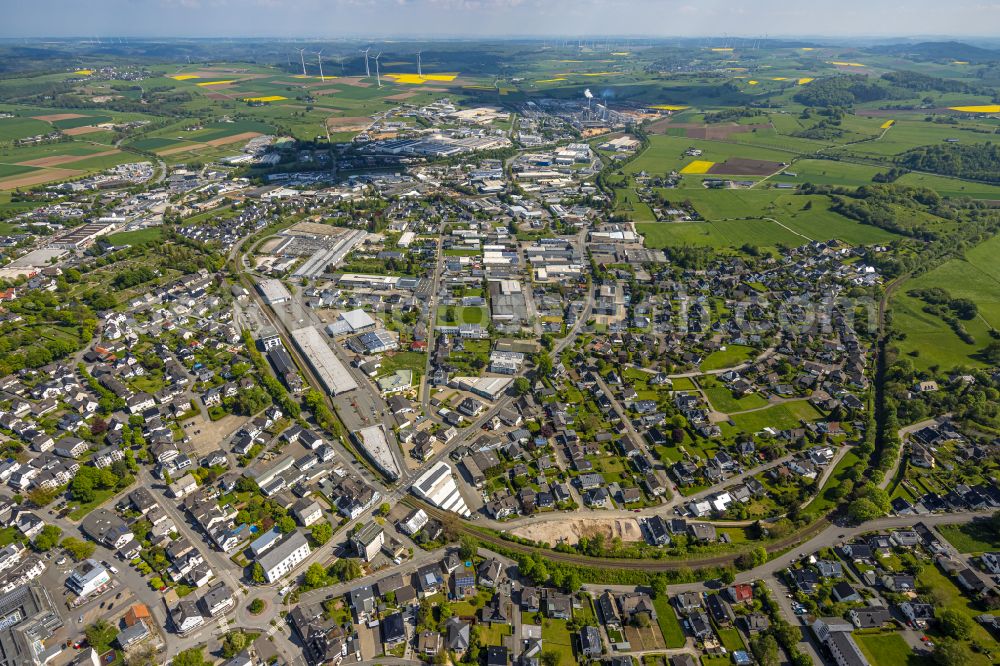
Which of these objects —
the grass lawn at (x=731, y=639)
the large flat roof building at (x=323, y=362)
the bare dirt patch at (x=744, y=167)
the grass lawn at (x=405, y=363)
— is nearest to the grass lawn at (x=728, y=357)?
the grass lawn at (x=731, y=639)

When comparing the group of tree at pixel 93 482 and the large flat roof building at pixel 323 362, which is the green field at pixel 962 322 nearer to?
the large flat roof building at pixel 323 362

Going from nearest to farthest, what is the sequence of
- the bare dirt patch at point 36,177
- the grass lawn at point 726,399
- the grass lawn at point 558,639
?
the grass lawn at point 558,639
the grass lawn at point 726,399
the bare dirt patch at point 36,177

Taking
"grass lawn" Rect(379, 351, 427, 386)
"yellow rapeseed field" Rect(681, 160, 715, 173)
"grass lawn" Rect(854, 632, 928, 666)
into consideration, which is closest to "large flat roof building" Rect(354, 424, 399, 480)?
A: "grass lawn" Rect(379, 351, 427, 386)

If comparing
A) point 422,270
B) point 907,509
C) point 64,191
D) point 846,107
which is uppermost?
point 846,107

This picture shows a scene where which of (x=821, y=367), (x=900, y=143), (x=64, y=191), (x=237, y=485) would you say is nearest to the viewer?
(x=237, y=485)

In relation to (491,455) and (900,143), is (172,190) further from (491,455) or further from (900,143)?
(900,143)

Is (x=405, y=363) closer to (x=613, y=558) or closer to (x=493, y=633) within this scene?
(x=613, y=558)

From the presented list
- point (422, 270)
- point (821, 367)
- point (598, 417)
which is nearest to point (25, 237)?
point (422, 270)
